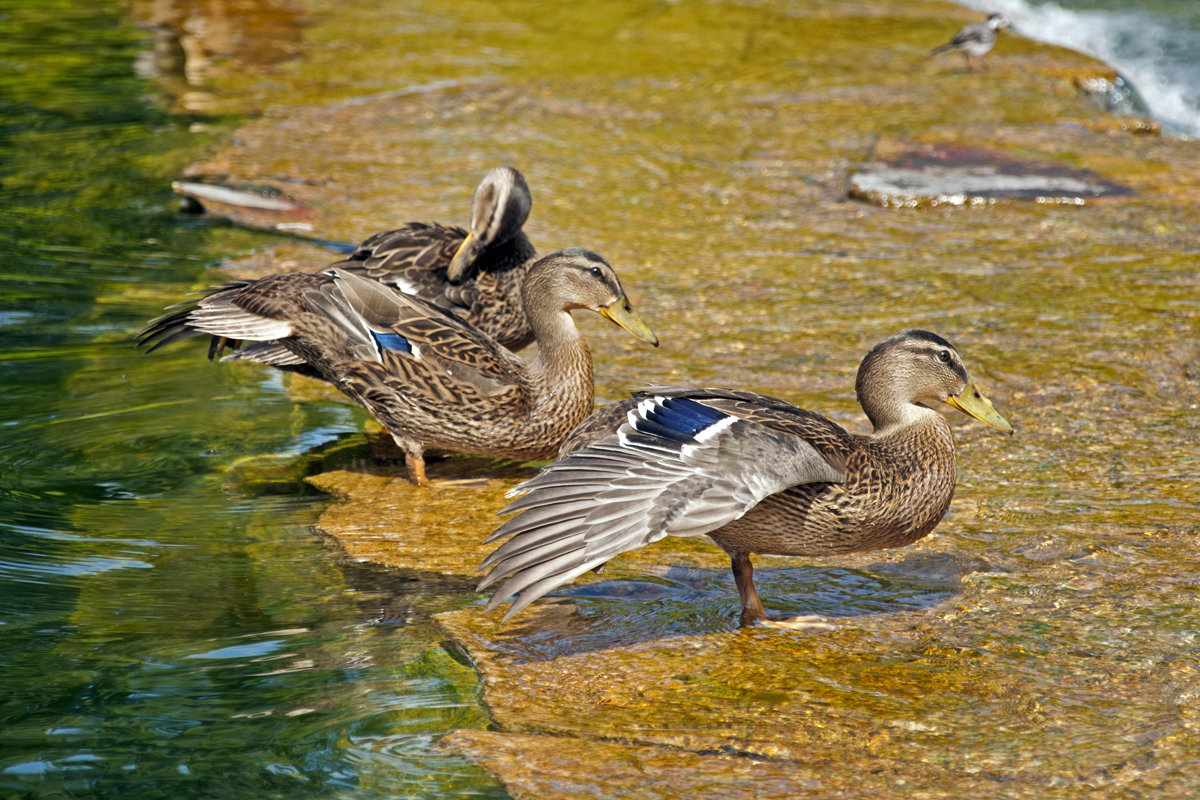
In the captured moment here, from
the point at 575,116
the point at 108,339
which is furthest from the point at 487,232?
the point at 575,116

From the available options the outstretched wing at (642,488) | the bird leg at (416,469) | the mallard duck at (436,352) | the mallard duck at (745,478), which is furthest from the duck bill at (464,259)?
the outstretched wing at (642,488)

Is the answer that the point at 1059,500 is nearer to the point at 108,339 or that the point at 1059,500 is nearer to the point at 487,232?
the point at 487,232

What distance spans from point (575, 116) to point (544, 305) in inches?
232

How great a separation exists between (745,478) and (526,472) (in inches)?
80.6

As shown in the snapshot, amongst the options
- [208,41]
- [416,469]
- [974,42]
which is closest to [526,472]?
[416,469]

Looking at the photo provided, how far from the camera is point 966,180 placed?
953cm

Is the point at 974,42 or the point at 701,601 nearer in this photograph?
the point at 701,601

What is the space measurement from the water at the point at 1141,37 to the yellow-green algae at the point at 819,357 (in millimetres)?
2347

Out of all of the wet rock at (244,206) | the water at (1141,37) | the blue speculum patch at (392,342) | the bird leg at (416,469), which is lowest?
the bird leg at (416,469)

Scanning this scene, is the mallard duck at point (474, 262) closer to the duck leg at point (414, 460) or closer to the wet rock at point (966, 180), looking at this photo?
the duck leg at point (414, 460)

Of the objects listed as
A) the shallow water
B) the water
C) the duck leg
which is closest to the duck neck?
the shallow water

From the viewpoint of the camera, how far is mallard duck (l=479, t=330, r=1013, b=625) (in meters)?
3.93

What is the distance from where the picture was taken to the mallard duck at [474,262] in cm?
→ 657

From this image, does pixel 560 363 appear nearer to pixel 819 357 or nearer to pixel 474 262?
pixel 474 262
